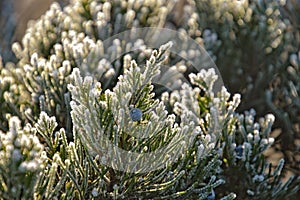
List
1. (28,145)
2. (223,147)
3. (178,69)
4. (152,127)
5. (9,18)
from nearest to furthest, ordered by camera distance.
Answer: (28,145) < (152,127) < (223,147) < (178,69) < (9,18)

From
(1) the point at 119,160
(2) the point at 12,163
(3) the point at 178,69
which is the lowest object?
(3) the point at 178,69

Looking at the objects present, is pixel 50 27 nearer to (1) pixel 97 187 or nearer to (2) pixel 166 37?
(2) pixel 166 37

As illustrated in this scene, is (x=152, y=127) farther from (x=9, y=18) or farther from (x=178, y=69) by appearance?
(x=9, y=18)

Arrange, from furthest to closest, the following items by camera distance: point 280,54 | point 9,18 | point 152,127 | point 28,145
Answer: point 9,18 < point 280,54 < point 152,127 < point 28,145

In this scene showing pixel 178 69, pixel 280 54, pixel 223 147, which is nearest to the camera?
pixel 223 147

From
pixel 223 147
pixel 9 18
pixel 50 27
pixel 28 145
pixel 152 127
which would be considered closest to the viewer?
pixel 28 145

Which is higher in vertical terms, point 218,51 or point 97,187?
point 97,187

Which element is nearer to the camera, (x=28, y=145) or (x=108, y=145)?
(x=28, y=145)

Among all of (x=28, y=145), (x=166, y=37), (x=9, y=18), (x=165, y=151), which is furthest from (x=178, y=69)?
(x=9, y=18)

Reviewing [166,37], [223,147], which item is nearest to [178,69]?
[166,37]
